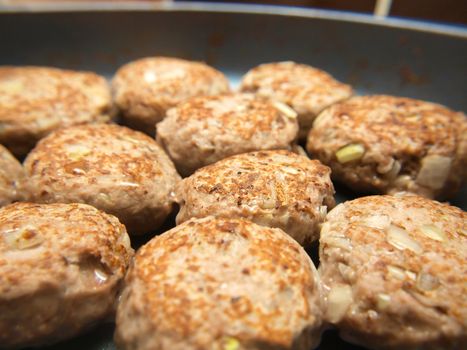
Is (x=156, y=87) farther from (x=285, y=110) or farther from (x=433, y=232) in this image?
(x=433, y=232)

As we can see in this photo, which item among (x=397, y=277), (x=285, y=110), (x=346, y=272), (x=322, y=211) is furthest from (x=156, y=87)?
(x=397, y=277)

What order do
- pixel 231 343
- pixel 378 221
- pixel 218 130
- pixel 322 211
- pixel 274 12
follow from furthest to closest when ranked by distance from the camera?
pixel 274 12, pixel 218 130, pixel 322 211, pixel 378 221, pixel 231 343

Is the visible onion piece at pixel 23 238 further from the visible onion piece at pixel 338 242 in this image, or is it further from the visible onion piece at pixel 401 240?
the visible onion piece at pixel 401 240

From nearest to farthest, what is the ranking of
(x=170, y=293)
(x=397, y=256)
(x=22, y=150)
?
(x=170, y=293) → (x=397, y=256) → (x=22, y=150)

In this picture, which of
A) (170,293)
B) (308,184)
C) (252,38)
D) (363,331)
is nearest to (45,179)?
(170,293)

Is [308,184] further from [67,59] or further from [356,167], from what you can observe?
[67,59]

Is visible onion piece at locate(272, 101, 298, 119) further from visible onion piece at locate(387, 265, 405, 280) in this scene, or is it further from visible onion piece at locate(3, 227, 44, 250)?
visible onion piece at locate(3, 227, 44, 250)

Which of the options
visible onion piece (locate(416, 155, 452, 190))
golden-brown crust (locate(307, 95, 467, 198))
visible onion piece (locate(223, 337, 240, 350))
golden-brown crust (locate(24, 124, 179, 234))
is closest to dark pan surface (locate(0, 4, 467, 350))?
golden-brown crust (locate(307, 95, 467, 198))
